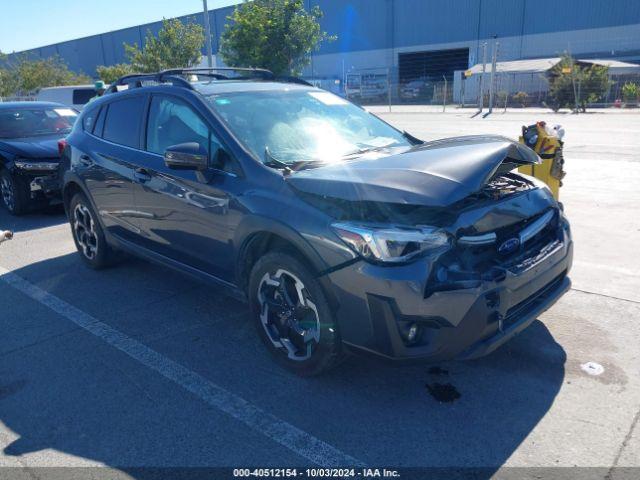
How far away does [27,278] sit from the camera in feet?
18.3

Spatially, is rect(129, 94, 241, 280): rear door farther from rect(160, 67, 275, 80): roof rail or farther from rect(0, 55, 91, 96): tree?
rect(0, 55, 91, 96): tree

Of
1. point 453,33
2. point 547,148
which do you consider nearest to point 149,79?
point 547,148

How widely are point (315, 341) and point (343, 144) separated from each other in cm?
156

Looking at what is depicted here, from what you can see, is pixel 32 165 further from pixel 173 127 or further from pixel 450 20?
pixel 450 20

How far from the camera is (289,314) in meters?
3.39

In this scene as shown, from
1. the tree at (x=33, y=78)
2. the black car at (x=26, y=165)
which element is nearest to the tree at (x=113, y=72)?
the tree at (x=33, y=78)

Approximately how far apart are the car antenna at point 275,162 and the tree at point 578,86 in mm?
29508

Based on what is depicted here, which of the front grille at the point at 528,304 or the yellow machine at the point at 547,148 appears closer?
the front grille at the point at 528,304

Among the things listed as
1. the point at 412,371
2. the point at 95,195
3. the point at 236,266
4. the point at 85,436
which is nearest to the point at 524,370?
the point at 412,371

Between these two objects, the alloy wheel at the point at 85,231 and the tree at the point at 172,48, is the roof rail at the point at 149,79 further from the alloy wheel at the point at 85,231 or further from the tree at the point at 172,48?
the tree at the point at 172,48

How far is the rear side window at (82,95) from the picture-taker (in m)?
17.1

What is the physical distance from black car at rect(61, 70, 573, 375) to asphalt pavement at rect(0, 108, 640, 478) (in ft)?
1.28

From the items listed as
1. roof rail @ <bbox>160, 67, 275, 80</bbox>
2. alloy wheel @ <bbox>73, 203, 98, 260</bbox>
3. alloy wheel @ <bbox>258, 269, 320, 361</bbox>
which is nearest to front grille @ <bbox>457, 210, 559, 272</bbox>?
alloy wheel @ <bbox>258, 269, 320, 361</bbox>

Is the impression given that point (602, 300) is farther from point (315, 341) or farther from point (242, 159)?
point (242, 159)
